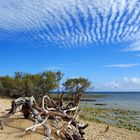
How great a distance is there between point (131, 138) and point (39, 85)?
49389mm

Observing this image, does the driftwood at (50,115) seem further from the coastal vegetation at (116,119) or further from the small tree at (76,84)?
the small tree at (76,84)

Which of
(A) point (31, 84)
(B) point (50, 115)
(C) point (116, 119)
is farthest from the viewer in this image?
(A) point (31, 84)

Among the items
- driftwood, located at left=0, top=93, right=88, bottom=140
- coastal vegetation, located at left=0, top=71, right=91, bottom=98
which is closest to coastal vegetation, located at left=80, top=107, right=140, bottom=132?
driftwood, located at left=0, top=93, right=88, bottom=140

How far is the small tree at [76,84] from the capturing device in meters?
66.9

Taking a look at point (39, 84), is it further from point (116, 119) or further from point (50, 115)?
point (50, 115)

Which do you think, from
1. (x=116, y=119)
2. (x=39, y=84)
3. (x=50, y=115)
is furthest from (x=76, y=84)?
(x=50, y=115)

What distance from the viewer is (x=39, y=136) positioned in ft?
38.2

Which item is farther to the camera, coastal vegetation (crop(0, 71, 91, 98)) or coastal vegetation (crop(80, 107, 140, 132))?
coastal vegetation (crop(0, 71, 91, 98))

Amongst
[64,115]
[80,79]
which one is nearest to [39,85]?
[80,79]

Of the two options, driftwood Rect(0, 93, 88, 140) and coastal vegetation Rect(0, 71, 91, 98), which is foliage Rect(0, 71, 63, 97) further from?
driftwood Rect(0, 93, 88, 140)

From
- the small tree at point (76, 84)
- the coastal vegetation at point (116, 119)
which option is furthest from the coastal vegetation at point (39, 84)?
the coastal vegetation at point (116, 119)

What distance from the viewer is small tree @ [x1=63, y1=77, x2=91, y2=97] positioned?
6688 centimetres

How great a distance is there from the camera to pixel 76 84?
68.9m

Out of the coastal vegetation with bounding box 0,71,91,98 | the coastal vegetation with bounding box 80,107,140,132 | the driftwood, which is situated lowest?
the coastal vegetation with bounding box 80,107,140,132
